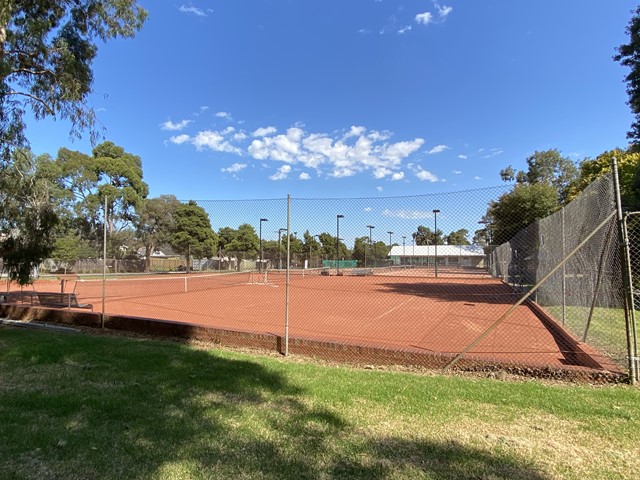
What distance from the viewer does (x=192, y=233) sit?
50.5 m

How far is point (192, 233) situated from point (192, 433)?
4866 cm

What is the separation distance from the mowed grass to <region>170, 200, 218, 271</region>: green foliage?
44.6 meters

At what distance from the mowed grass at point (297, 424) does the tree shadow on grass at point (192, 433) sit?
0.02 m

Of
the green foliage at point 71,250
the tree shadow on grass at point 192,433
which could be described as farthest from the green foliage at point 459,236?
the green foliage at point 71,250

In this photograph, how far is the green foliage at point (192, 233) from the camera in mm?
49750

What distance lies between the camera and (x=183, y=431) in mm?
4027

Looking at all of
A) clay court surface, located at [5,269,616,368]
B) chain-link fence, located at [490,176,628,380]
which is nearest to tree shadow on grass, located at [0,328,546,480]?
clay court surface, located at [5,269,616,368]

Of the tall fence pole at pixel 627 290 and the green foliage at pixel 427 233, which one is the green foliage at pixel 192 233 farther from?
the tall fence pole at pixel 627 290

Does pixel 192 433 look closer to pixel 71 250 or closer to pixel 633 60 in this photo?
pixel 633 60

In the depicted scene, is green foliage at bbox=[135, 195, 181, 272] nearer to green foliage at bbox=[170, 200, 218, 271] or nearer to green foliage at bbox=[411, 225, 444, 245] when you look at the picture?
green foliage at bbox=[170, 200, 218, 271]

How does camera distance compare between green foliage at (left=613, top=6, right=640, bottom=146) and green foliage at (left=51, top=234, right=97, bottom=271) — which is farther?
green foliage at (left=51, top=234, right=97, bottom=271)

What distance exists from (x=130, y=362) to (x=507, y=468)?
5377 millimetres

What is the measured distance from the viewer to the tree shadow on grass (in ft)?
11.1

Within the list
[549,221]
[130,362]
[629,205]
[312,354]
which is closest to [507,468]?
[312,354]
